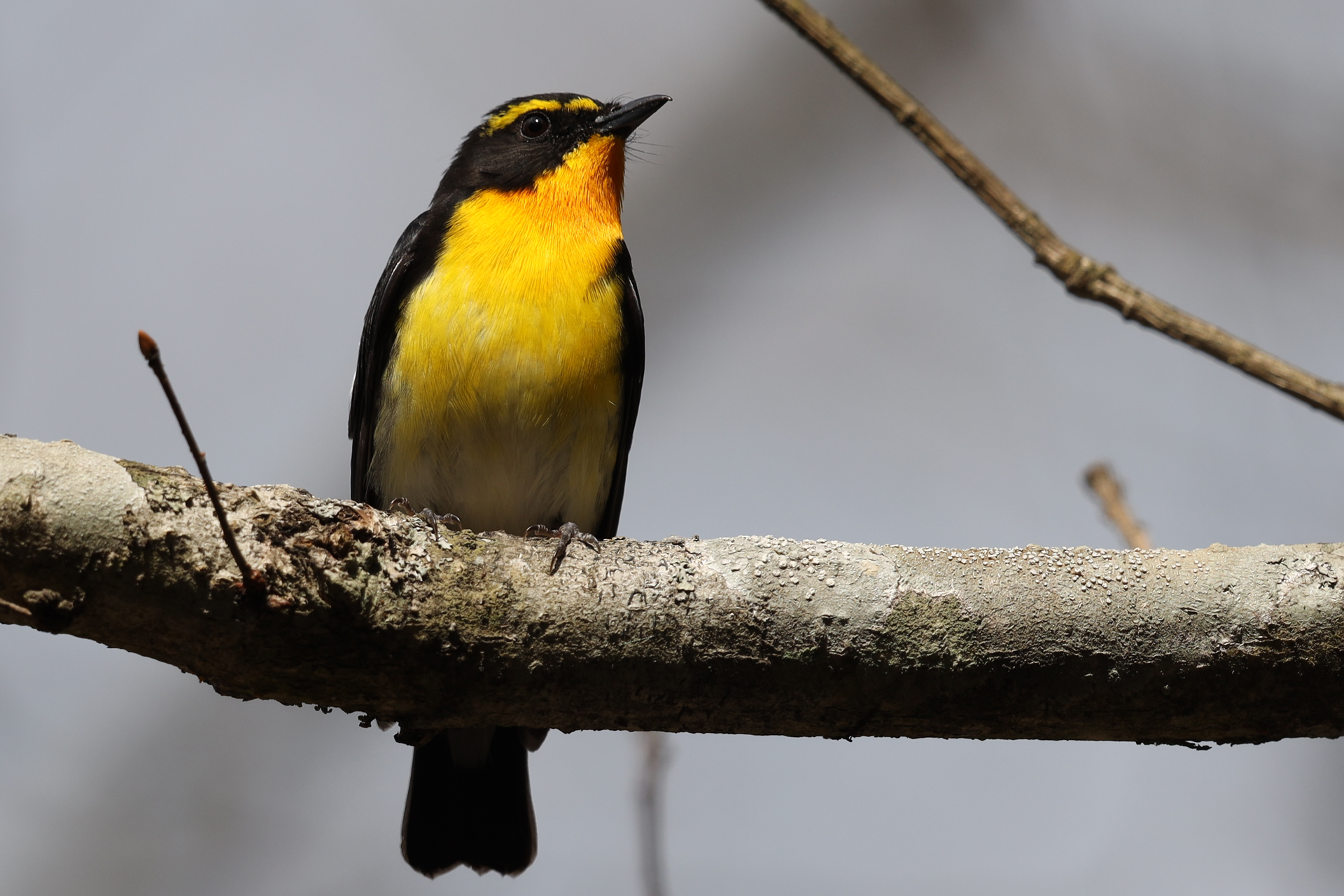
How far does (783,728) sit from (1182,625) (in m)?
0.88

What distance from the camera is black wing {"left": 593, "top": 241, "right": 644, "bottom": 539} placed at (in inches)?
179

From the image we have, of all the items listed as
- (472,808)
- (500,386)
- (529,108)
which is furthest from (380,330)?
(472,808)

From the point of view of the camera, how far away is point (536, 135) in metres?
5.16

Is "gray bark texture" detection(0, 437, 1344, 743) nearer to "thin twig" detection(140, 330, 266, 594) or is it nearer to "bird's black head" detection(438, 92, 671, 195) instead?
"thin twig" detection(140, 330, 266, 594)

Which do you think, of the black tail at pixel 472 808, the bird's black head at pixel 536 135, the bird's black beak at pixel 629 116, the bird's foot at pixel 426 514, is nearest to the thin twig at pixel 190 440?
the bird's foot at pixel 426 514

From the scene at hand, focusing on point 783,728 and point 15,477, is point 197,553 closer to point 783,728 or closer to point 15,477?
point 15,477

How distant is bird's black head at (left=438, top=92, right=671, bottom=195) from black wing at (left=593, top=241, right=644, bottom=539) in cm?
62

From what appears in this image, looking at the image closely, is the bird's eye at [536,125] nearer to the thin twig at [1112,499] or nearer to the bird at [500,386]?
the bird at [500,386]

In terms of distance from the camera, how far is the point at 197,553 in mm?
2092

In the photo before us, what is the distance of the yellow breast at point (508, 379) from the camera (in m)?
4.06

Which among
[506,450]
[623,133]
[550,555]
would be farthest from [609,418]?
[550,555]

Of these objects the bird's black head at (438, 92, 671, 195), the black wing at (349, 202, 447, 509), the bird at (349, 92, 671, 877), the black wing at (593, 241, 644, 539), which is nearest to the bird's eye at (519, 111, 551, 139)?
the bird's black head at (438, 92, 671, 195)

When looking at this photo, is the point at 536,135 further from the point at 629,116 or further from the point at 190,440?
the point at 190,440

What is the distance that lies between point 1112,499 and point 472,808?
2790 mm
